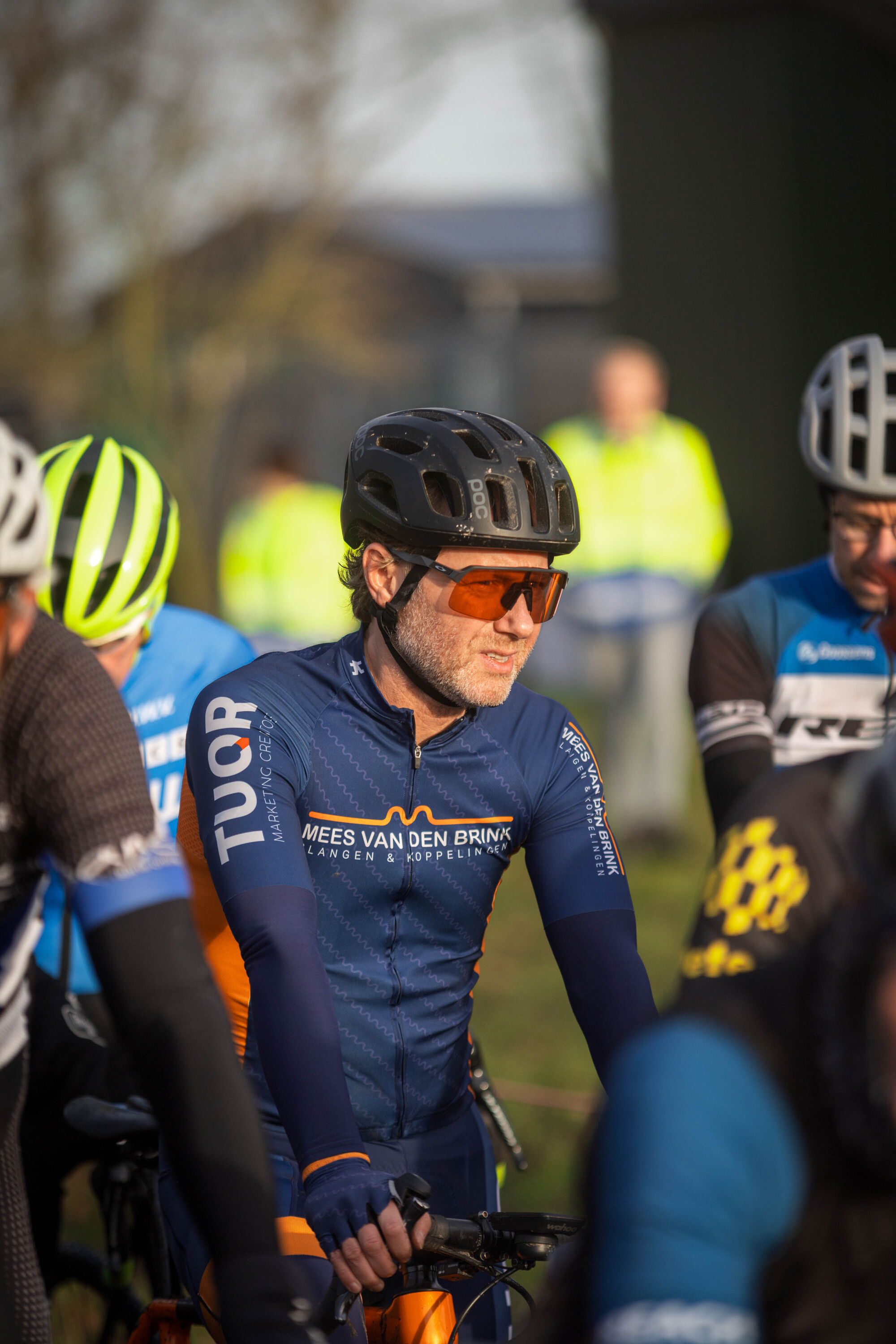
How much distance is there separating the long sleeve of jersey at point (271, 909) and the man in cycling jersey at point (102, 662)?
2.23 ft

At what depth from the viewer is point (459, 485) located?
10.1 feet

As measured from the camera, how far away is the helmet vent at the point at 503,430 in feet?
10.8

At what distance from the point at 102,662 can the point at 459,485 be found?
1087 millimetres

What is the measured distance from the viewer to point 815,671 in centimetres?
403

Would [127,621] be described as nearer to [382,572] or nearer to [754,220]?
[382,572]

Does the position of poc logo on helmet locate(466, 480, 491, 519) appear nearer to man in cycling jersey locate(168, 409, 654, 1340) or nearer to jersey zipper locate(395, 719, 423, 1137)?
man in cycling jersey locate(168, 409, 654, 1340)

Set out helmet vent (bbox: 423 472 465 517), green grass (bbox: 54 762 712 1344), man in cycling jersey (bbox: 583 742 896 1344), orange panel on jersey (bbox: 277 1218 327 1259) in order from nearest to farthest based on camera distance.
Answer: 1. man in cycling jersey (bbox: 583 742 896 1344)
2. orange panel on jersey (bbox: 277 1218 327 1259)
3. helmet vent (bbox: 423 472 465 517)
4. green grass (bbox: 54 762 712 1344)

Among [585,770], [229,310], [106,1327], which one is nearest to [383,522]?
[585,770]

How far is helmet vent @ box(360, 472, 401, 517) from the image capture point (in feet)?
10.5

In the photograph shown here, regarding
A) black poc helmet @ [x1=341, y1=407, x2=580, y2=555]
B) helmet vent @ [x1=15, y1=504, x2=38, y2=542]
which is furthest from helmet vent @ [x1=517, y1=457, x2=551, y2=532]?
helmet vent @ [x1=15, y1=504, x2=38, y2=542]

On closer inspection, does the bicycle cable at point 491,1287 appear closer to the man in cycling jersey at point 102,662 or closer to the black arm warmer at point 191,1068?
the black arm warmer at point 191,1068

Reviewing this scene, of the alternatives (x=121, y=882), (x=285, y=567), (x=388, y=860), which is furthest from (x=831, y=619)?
(x=285, y=567)

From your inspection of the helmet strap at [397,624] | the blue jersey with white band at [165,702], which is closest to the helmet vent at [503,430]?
the helmet strap at [397,624]

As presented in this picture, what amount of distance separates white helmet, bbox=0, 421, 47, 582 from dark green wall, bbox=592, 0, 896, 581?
37.3 feet
